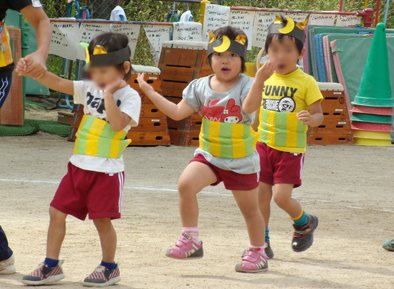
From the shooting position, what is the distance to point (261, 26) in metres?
9.98

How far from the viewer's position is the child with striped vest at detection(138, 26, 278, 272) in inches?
131

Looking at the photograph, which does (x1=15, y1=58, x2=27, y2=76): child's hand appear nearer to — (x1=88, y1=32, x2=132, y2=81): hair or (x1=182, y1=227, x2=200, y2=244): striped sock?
(x1=88, y1=32, x2=132, y2=81): hair

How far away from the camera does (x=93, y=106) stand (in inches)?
120

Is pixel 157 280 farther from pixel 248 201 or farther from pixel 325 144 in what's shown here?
pixel 325 144

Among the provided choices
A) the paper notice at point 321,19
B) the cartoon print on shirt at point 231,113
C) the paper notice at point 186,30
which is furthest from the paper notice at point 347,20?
the cartoon print on shirt at point 231,113

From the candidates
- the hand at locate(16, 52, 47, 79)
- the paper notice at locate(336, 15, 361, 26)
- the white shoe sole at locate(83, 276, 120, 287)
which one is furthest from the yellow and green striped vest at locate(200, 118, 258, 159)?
the paper notice at locate(336, 15, 361, 26)

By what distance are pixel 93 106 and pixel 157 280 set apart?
104 centimetres

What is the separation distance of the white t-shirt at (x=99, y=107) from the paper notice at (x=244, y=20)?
709 cm

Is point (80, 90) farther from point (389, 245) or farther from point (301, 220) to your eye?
point (389, 245)

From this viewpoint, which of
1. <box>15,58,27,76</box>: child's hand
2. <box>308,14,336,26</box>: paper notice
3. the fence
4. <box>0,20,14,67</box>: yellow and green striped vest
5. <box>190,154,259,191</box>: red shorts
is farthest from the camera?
the fence

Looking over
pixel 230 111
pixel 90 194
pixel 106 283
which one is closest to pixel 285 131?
pixel 230 111

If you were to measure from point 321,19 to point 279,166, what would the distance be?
26.7 feet

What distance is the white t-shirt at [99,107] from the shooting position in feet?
9.65

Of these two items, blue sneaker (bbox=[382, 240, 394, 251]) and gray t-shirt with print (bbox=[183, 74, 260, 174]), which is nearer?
gray t-shirt with print (bbox=[183, 74, 260, 174])
